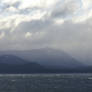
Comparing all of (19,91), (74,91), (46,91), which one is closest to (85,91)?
(74,91)

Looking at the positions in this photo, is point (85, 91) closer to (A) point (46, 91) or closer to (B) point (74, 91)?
(B) point (74, 91)

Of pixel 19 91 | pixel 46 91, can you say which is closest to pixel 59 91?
pixel 46 91

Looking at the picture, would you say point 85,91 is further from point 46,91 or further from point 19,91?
point 19,91

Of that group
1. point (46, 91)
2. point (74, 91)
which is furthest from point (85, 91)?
point (46, 91)

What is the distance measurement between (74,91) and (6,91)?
40166 mm

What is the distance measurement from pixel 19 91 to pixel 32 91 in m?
7.75

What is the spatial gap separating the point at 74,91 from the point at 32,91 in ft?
81.8

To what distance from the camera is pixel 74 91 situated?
561 feet

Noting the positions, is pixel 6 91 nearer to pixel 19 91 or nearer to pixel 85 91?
pixel 19 91

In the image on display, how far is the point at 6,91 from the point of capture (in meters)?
172

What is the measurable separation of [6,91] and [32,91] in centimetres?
1539

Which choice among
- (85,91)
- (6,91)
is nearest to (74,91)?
(85,91)

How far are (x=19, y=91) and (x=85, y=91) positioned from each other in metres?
38.9

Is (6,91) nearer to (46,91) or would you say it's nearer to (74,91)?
(46,91)
